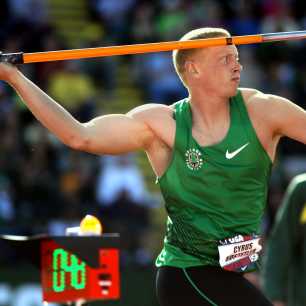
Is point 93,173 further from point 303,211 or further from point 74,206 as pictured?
point 303,211

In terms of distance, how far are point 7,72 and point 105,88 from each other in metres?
8.37

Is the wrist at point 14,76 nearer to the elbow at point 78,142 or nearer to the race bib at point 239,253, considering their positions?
the elbow at point 78,142

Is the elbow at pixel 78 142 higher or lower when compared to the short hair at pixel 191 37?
lower

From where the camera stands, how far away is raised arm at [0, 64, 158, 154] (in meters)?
5.50

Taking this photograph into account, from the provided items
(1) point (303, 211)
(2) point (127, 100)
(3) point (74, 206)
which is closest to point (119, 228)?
(3) point (74, 206)

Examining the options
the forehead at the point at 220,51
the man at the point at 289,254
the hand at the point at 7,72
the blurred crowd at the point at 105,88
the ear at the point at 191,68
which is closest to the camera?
the hand at the point at 7,72

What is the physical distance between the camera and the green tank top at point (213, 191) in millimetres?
5594

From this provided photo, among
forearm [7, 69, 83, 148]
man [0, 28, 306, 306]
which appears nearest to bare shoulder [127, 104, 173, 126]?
man [0, 28, 306, 306]

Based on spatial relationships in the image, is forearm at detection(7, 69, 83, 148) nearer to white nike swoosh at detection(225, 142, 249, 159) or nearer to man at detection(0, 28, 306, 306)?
man at detection(0, 28, 306, 306)

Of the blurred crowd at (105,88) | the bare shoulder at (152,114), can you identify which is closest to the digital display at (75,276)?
the bare shoulder at (152,114)

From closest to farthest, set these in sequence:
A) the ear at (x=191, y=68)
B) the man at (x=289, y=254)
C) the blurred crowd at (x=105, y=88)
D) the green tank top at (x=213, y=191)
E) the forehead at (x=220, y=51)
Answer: the green tank top at (x=213, y=191)
the forehead at (x=220, y=51)
the ear at (x=191, y=68)
the man at (x=289, y=254)
the blurred crowd at (x=105, y=88)

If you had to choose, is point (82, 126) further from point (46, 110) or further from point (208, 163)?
point (208, 163)

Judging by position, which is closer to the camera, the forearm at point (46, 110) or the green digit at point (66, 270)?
the forearm at point (46, 110)

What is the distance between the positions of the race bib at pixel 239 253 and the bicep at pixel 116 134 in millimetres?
722
